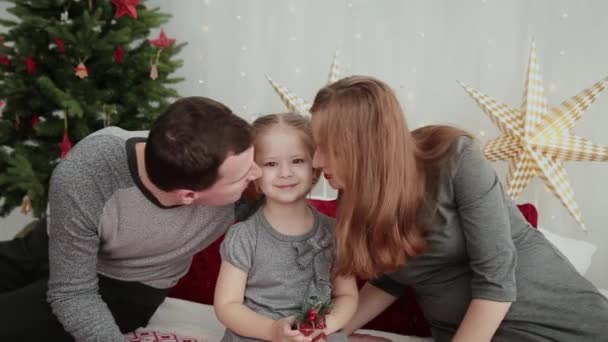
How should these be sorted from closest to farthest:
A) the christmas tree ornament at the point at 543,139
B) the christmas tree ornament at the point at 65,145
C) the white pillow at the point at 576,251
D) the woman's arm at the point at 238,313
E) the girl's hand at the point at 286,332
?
the girl's hand at the point at 286,332, the woman's arm at the point at 238,313, the white pillow at the point at 576,251, the christmas tree ornament at the point at 543,139, the christmas tree ornament at the point at 65,145

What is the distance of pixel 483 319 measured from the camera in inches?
55.9

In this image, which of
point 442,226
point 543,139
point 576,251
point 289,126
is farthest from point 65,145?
point 576,251

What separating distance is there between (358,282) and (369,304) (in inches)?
7.3

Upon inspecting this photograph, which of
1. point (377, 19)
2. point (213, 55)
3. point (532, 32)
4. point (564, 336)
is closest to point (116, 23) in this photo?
point (213, 55)

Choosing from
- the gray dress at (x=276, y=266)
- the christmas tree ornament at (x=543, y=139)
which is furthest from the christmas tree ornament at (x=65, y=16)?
the christmas tree ornament at (x=543, y=139)

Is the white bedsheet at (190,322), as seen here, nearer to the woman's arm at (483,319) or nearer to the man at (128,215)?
the man at (128,215)

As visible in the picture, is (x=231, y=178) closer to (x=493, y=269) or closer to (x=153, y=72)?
(x=493, y=269)

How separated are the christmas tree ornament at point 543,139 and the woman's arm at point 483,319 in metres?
0.96

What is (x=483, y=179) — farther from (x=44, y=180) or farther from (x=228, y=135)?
(x=44, y=180)

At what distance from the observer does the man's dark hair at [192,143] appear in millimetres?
1285

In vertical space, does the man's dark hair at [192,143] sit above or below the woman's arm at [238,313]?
above

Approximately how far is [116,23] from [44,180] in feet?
2.61

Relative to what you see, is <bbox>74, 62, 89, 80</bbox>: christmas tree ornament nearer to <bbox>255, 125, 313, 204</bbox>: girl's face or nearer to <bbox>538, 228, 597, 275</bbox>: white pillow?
<bbox>255, 125, 313, 204</bbox>: girl's face

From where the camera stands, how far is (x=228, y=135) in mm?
1323
